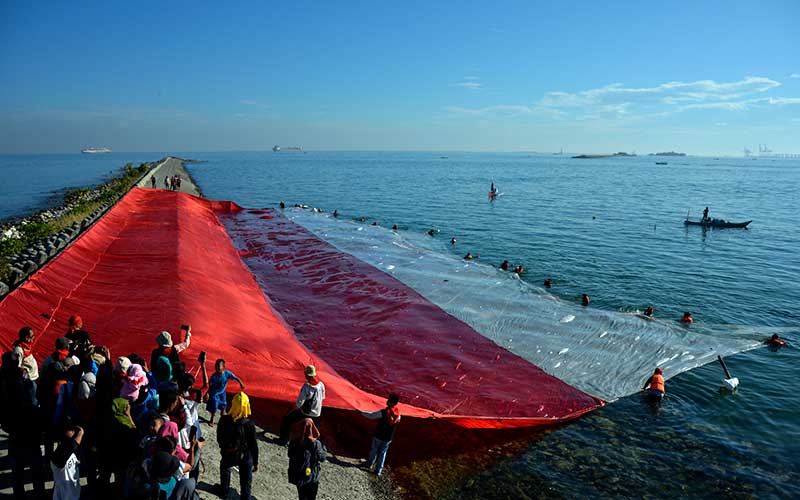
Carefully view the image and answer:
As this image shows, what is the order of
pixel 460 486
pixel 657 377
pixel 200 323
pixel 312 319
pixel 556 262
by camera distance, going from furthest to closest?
pixel 556 262, pixel 312 319, pixel 657 377, pixel 200 323, pixel 460 486

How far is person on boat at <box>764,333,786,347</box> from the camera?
68.9 feet

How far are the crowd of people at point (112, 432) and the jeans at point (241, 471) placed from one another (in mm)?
16

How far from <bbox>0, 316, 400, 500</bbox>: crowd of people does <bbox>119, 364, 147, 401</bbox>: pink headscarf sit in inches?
0.5

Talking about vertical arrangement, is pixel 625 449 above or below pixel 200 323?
below

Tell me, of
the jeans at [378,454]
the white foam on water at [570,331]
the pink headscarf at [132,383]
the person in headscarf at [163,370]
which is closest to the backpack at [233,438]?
the pink headscarf at [132,383]

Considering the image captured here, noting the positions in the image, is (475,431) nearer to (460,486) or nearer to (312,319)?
(460,486)

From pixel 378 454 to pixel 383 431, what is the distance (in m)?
0.70

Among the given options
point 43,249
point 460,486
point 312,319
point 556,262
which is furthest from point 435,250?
point 460,486

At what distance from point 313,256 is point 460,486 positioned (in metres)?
23.0

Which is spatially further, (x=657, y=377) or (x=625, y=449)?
(x=657, y=377)

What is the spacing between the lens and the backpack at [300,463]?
7.46 metres

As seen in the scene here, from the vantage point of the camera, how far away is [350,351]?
687 inches

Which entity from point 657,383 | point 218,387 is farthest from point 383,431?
point 657,383

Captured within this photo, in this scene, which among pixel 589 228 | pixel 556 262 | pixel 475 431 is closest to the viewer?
pixel 475 431
